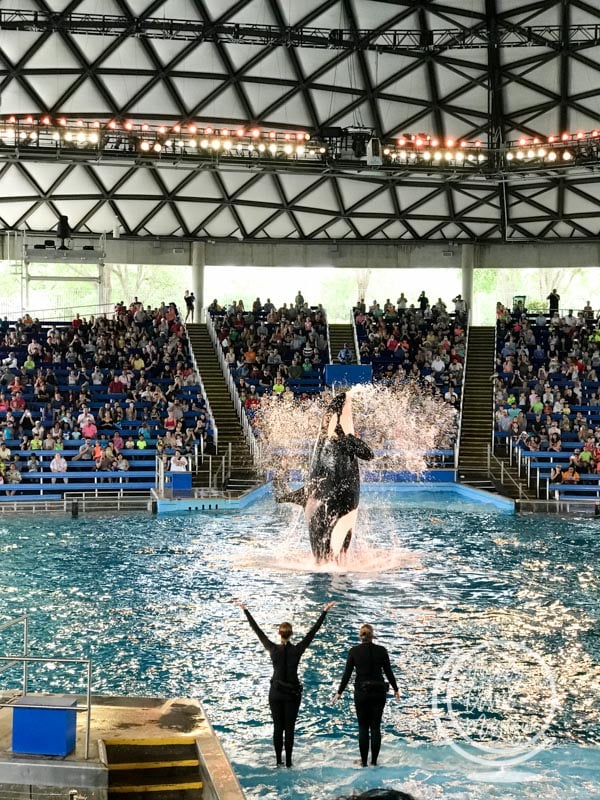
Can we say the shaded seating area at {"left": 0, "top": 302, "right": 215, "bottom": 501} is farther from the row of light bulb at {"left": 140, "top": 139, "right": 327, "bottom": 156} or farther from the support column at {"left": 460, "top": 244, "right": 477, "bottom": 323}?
the support column at {"left": 460, "top": 244, "right": 477, "bottom": 323}

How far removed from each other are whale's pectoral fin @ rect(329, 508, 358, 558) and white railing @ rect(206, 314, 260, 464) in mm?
13864

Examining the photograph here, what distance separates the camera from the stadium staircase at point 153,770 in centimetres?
870

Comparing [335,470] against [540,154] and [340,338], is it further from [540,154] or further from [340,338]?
[340,338]

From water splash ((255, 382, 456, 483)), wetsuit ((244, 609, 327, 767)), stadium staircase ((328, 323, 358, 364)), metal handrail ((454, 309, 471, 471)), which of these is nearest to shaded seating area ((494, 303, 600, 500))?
metal handrail ((454, 309, 471, 471))

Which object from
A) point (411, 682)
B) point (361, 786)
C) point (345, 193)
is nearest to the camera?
point (361, 786)

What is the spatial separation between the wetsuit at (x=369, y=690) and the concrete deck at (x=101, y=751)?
53.8 inches

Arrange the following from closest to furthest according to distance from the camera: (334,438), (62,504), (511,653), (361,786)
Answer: (361,786) → (511,653) → (334,438) → (62,504)

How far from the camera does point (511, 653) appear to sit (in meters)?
13.6

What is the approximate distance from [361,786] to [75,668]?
15.9 feet

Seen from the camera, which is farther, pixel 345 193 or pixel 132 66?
pixel 345 193

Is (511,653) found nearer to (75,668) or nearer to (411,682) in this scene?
(411,682)

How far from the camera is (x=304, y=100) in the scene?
128 feet

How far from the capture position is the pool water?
9.93m

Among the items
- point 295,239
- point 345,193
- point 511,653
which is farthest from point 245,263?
point 511,653
